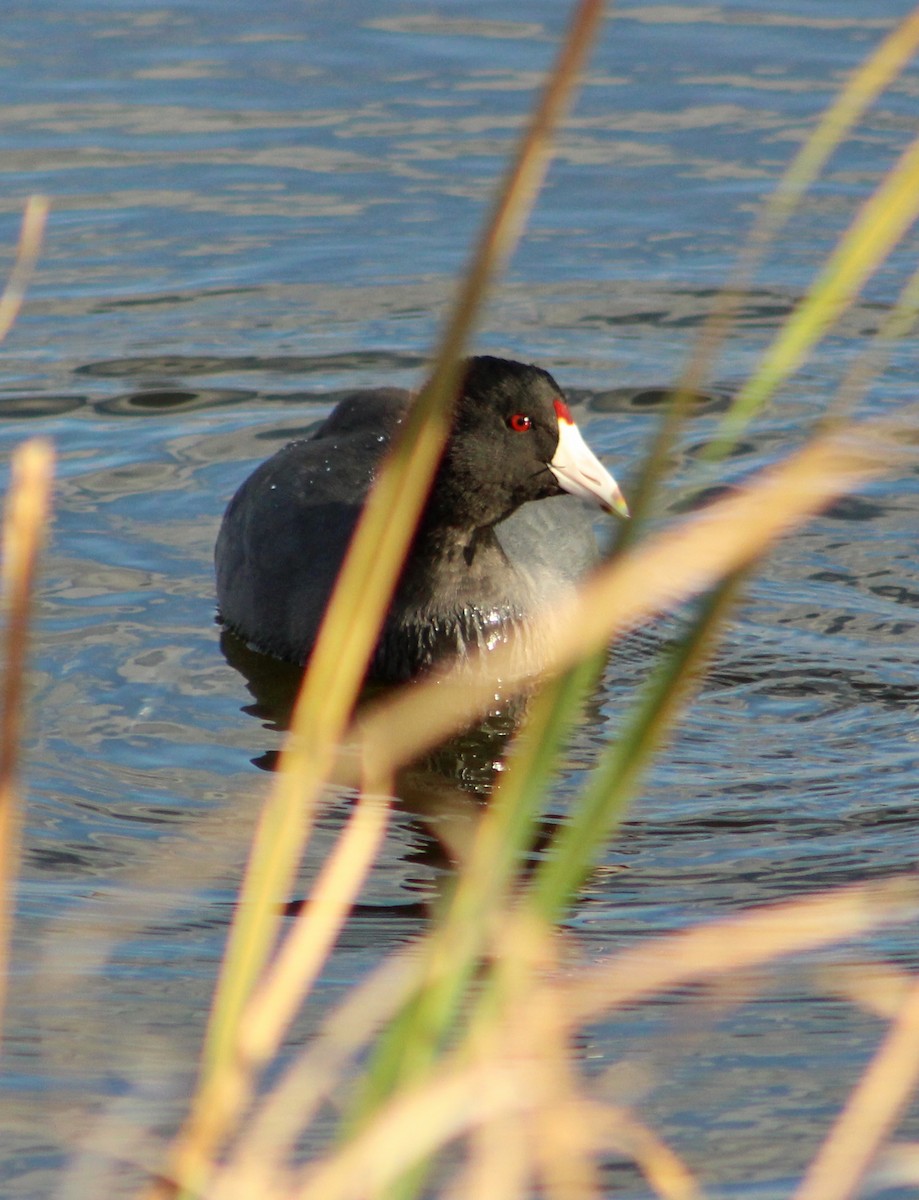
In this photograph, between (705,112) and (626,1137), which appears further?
(705,112)

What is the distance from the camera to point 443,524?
5.36m

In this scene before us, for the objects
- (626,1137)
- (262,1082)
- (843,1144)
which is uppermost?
(843,1144)

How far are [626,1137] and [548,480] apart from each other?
245 cm

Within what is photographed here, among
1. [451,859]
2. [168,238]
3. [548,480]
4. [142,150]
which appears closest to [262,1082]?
[451,859]

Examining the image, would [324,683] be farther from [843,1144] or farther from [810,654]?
[810,654]

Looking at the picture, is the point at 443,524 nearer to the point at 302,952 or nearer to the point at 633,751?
the point at 302,952

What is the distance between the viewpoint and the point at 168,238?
8.09 metres

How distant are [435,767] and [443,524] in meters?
0.72

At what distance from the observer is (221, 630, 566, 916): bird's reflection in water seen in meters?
4.53

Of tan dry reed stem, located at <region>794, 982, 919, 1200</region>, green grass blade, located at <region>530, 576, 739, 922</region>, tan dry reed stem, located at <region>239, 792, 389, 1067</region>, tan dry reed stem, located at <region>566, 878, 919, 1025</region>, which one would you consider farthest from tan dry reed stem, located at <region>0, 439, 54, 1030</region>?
tan dry reed stem, located at <region>794, 982, 919, 1200</region>

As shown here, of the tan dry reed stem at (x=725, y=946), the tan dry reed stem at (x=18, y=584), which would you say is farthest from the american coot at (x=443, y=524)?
the tan dry reed stem at (x=18, y=584)

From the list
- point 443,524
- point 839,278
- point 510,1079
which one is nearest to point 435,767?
point 443,524

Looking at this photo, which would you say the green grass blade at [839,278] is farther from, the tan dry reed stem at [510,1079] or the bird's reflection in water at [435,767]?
the bird's reflection in water at [435,767]

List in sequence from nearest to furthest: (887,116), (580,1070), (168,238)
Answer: (580,1070) → (168,238) → (887,116)
